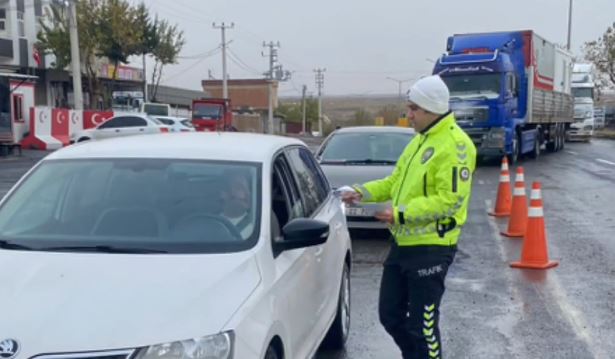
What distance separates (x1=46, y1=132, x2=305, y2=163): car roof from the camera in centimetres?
434

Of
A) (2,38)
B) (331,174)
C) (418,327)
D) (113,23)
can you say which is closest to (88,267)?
(418,327)

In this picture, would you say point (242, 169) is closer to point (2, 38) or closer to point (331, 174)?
point (331, 174)

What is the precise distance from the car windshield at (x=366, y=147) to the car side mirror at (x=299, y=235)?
665cm

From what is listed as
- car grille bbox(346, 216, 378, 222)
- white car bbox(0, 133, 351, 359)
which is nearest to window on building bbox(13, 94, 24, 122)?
car grille bbox(346, 216, 378, 222)

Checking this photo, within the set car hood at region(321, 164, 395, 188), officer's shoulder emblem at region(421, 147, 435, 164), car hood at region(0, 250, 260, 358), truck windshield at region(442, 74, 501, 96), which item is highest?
truck windshield at region(442, 74, 501, 96)

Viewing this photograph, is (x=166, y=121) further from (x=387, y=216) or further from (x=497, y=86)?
(x=387, y=216)

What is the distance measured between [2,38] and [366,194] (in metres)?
38.7

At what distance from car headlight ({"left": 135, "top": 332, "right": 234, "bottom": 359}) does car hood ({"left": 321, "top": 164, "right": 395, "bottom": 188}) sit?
7.03 m

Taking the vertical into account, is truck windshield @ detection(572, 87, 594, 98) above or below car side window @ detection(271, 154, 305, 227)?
above

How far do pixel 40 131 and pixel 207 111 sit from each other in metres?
13.7

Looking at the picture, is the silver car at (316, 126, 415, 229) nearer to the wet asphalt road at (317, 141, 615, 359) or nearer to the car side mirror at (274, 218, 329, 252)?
the wet asphalt road at (317, 141, 615, 359)

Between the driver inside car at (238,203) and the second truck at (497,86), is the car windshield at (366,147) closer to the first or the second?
the driver inside car at (238,203)

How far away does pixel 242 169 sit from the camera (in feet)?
13.9

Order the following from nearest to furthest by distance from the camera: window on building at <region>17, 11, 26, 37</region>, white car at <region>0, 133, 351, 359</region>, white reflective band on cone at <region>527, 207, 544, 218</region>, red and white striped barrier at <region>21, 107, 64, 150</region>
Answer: white car at <region>0, 133, 351, 359</region>, white reflective band on cone at <region>527, 207, 544, 218</region>, red and white striped barrier at <region>21, 107, 64, 150</region>, window on building at <region>17, 11, 26, 37</region>
